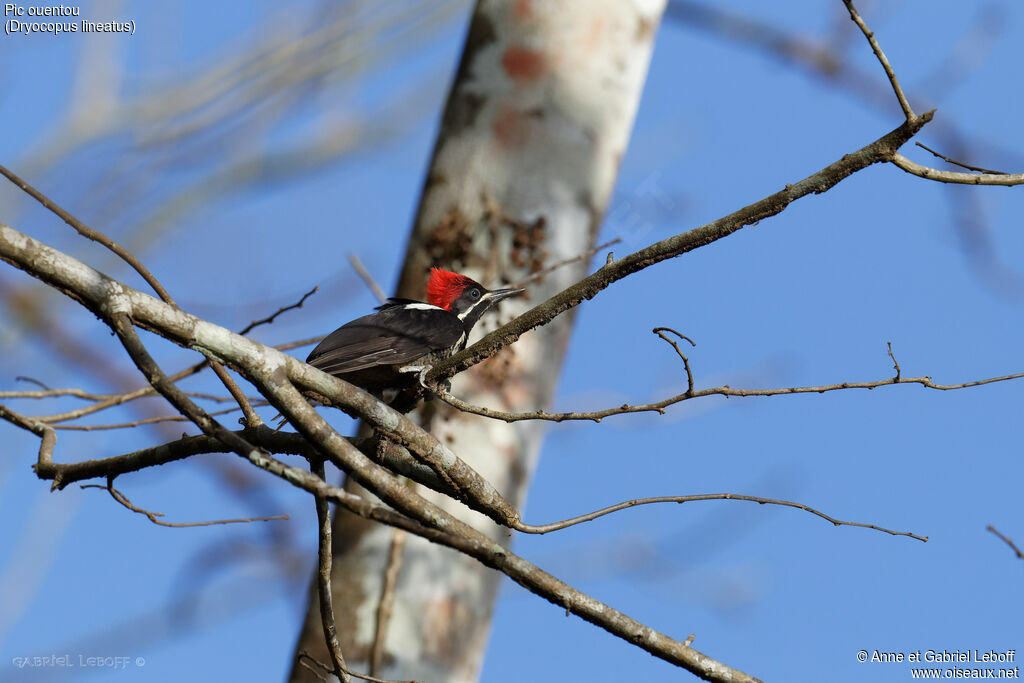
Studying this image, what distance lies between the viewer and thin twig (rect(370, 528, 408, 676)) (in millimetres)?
4270

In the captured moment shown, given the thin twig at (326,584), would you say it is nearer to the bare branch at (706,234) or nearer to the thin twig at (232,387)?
the thin twig at (232,387)

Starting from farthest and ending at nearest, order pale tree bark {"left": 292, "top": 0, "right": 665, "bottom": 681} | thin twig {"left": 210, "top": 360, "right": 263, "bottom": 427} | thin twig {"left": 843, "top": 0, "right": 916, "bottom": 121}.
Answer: pale tree bark {"left": 292, "top": 0, "right": 665, "bottom": 681} < thin twig {"left": 210, "top": 360, "right": 263, "bottom": 427} < thin twig {"left": 843, "top": 0, "right": 916, "bottom": 121}

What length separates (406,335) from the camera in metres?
4.37

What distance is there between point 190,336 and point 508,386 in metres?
2.33

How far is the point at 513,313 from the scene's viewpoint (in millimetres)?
4879

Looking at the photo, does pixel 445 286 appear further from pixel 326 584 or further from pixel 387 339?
pixel 326 584

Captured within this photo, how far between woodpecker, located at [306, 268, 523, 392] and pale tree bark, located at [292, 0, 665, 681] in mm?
130

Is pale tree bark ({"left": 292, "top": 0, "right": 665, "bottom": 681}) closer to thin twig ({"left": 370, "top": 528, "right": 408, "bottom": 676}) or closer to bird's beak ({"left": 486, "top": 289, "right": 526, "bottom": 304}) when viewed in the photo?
thin twig ({"left": 370, "top": 528, "right": 408, "bottom": 676})

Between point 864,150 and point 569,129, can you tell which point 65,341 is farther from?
point 864,150

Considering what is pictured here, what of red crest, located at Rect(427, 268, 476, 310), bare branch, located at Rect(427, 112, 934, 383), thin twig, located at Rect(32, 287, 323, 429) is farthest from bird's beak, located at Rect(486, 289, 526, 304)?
bare branch, located at Rect(427, 112, 934, 383)

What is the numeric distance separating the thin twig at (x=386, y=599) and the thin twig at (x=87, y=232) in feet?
5.80

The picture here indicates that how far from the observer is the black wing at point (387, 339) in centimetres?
416

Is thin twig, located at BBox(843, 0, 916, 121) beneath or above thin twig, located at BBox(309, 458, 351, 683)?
above

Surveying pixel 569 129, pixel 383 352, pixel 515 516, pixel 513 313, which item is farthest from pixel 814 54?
pixel 515 516
